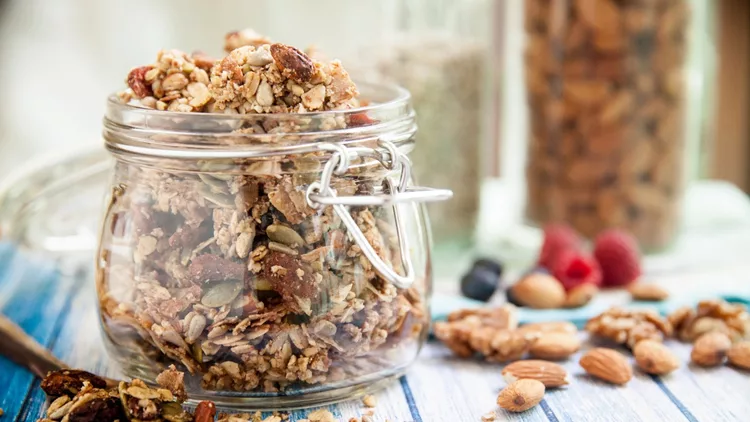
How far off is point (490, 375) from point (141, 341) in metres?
0.32

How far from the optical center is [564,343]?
2.73 ft

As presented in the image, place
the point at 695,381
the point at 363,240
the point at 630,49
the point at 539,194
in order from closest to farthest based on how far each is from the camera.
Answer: the point at 363,240
the point at 695,381
the point at 630,49
the point at 539,194

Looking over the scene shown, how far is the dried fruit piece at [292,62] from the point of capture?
26.0 inches

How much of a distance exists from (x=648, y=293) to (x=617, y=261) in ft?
0.34

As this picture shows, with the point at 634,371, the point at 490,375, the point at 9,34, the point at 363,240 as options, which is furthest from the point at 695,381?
the point at 9,34

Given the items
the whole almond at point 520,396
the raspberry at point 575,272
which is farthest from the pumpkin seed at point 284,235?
the raspberry at point 575,272

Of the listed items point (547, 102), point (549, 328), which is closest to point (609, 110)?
point (547, 102)

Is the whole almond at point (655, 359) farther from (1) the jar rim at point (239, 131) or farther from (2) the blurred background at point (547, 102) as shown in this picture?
(2) the blurred background at point (547, 102)

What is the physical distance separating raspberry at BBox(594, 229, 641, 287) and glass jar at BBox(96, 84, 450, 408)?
0.46 meters

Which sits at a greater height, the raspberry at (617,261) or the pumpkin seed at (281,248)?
the pumpkin seed at (281,248)

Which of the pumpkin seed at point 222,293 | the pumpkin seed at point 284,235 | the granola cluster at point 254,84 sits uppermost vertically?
the granola cluster at point 254,84

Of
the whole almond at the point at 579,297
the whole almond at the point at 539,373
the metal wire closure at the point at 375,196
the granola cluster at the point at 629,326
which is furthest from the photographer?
the whole almond at the point at 579,297

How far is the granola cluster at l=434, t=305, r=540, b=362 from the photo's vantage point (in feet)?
2.69

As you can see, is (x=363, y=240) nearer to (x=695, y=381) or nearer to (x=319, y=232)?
(x=319, y=232)
